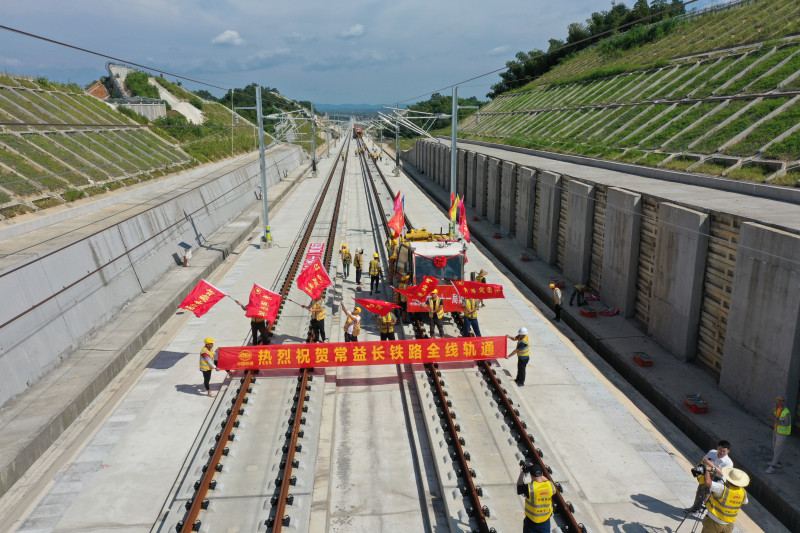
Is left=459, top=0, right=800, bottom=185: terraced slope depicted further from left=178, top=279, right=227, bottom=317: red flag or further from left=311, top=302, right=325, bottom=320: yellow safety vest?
left=178, top=279, right=227, bottom=317: red flag

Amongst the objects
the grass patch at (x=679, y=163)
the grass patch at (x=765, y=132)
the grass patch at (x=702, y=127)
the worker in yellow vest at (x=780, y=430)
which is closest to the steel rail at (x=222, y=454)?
the worker in yellow vest at (x=780, y=430)

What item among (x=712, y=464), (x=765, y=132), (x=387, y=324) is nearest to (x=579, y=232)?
(x=765, y=132)

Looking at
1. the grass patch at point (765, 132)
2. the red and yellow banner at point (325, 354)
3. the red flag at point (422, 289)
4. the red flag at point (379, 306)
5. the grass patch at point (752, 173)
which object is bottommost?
the red and yellow banner at point (325, 354)

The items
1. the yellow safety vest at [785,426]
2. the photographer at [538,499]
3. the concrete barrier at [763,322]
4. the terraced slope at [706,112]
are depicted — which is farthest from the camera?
the terraced slope at [706,112]

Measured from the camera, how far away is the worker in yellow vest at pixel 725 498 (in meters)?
8.31

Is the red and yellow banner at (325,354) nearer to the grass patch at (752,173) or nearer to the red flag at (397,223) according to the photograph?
the red flag at (397,223)

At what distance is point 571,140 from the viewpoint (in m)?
41.4

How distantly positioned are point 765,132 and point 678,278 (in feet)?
38.1

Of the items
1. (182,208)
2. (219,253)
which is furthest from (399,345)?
(182,208)

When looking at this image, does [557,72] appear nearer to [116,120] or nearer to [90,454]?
[116,120]

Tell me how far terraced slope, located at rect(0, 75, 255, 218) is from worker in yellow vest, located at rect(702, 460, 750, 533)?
20.0 meters

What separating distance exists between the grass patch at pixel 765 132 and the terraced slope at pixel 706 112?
5 cm

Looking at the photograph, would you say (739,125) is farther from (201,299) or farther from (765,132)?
(201,299)

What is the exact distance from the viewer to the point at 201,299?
15.7 metres
